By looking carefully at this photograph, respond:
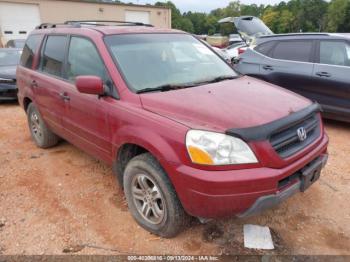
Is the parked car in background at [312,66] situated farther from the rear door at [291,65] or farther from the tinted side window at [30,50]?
the tinted side window at [30,50]

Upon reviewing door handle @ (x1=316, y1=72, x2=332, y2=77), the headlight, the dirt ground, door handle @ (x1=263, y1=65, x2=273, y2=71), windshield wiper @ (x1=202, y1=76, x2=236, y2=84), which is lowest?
the dirt ground

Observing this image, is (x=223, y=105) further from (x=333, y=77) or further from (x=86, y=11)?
(x=86, y=11)

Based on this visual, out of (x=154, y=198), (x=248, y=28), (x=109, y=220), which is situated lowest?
(x=109, y=220)

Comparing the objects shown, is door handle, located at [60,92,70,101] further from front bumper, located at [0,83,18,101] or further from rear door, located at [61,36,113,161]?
front bumper, located at [0,83,18,101]

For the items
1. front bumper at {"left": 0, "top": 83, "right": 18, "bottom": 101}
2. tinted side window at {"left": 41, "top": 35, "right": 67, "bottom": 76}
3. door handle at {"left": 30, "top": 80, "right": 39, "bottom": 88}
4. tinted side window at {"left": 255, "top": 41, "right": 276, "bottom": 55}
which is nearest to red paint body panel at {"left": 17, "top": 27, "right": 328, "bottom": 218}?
tinted side window at {"left": 41, "top": 35, "right": 67, "bottom": 76}

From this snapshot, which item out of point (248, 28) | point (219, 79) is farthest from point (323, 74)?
point (248, 28)

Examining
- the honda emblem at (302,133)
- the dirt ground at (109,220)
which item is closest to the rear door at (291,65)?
the dirt ground at (109,220)

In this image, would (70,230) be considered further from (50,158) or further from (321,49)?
(321,49)

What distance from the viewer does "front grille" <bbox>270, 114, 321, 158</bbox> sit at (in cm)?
238

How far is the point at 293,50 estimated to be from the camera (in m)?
5.88

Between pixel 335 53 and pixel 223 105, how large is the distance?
3.70m

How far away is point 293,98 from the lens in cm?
296

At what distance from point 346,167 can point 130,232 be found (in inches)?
113

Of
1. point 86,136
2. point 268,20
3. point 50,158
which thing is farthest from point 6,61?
point 268,20
